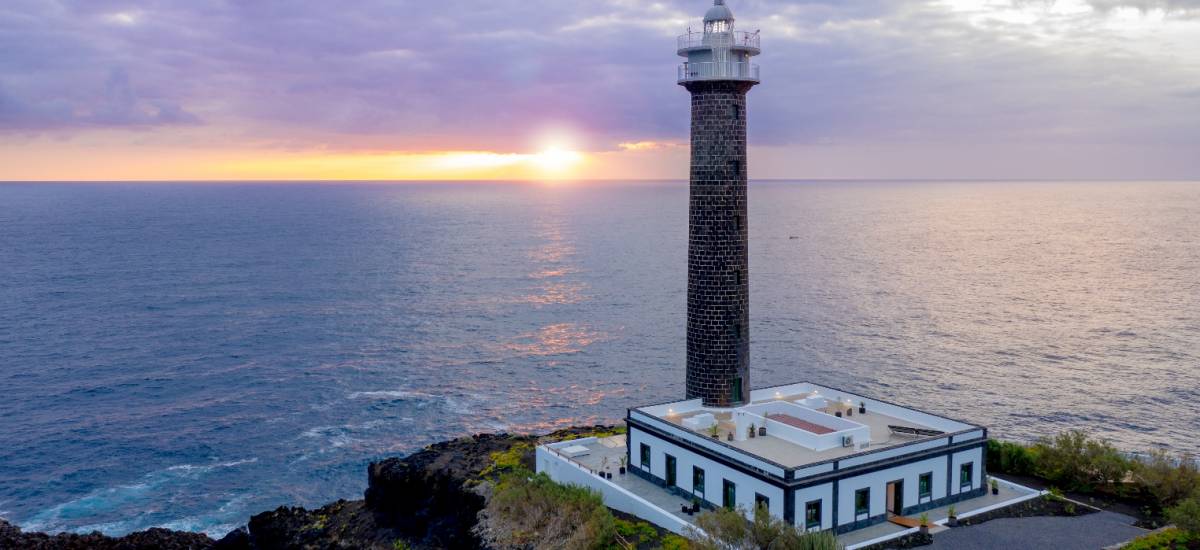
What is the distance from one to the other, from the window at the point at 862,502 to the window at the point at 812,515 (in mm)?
1957

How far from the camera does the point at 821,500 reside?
34.7 meters

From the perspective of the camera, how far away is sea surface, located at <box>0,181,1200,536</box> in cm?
5869

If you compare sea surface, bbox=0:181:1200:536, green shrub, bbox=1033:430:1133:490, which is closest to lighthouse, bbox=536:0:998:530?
green shrub, bbox=1033:430:1133:490

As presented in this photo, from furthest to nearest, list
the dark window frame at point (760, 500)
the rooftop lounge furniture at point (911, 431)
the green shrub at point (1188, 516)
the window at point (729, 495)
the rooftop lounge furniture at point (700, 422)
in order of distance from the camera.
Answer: the rooftop lounge furniture at point (700, 422), the rooftop lounge furniture at point (911, 431), the window at point (729, 495), the dark window frame at point (760, 500), the green shrub at point (1188, 516)

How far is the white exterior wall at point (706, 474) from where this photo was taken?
34.7 meters

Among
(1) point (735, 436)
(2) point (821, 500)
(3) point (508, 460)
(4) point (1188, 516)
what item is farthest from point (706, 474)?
(4) point (1188, 516)

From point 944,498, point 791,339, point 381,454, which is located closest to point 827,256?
point 791,339

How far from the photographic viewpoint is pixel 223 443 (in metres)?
61.9

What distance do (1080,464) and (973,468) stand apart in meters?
5.55

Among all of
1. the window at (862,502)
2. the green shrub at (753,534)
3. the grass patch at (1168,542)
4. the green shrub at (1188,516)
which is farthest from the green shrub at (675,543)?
the green shrub at (1188,516)

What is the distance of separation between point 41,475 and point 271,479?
14.4 metres

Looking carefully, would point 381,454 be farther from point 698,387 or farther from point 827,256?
point 827,256

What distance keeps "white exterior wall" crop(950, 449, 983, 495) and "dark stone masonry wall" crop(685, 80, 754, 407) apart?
10.7m

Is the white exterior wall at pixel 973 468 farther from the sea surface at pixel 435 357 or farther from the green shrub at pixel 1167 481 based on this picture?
the sea surface at pixel 435 357
